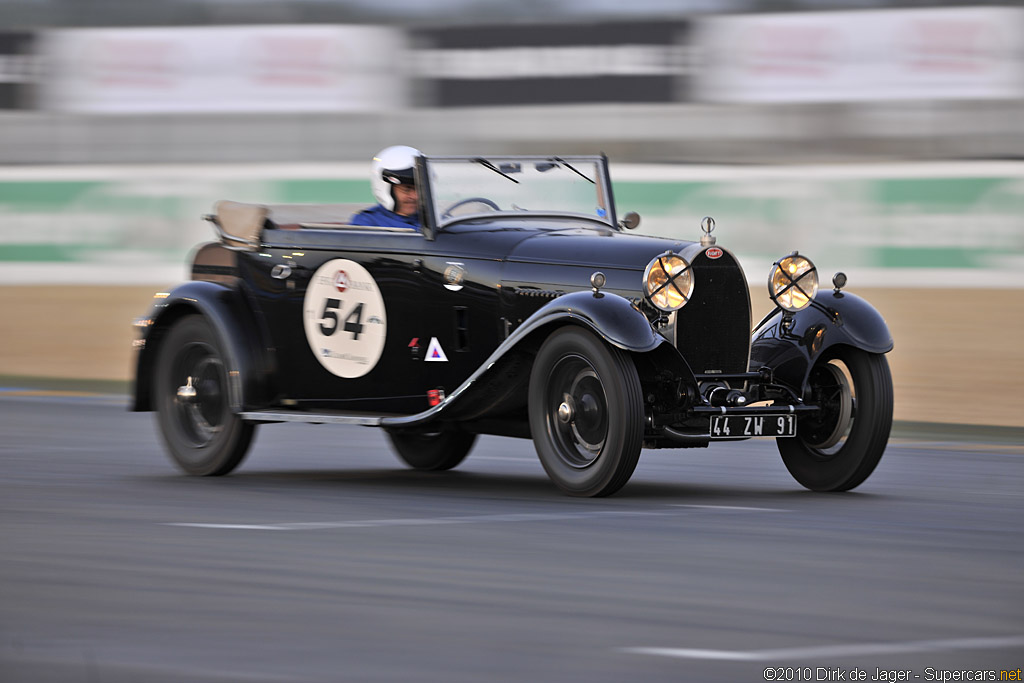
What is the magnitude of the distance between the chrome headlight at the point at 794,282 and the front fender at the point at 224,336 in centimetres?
271

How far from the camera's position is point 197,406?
9.66m

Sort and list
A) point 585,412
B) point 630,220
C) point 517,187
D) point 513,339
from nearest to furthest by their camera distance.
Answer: point 585,412, point 513,339, point 517,187, point 630,220

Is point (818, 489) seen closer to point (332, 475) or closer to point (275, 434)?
point (332, 475)

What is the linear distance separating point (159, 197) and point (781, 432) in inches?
685

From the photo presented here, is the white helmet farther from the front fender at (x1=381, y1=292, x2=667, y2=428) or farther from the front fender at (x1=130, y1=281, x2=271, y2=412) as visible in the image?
the front fender at (x1=381, y1=292, x2=667, y2=428)

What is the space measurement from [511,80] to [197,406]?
1565 centimetres

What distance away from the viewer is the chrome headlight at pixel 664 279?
8094 mm

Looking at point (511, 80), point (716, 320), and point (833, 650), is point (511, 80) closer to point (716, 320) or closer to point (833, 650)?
point (716, 320)

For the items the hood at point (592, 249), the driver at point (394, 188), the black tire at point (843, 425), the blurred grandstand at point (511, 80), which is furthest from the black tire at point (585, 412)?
the blurred grandstand at point (511, 80)

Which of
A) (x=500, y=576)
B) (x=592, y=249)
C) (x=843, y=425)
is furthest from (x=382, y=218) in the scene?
(x=500, y=576)

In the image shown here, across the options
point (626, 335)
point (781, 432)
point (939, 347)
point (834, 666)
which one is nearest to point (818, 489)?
point (781, 432)

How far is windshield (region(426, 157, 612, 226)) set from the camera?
9.15 m

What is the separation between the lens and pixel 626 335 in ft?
25.4

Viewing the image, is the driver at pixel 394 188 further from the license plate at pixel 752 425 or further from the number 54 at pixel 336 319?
the license plate at pixel 752 425
